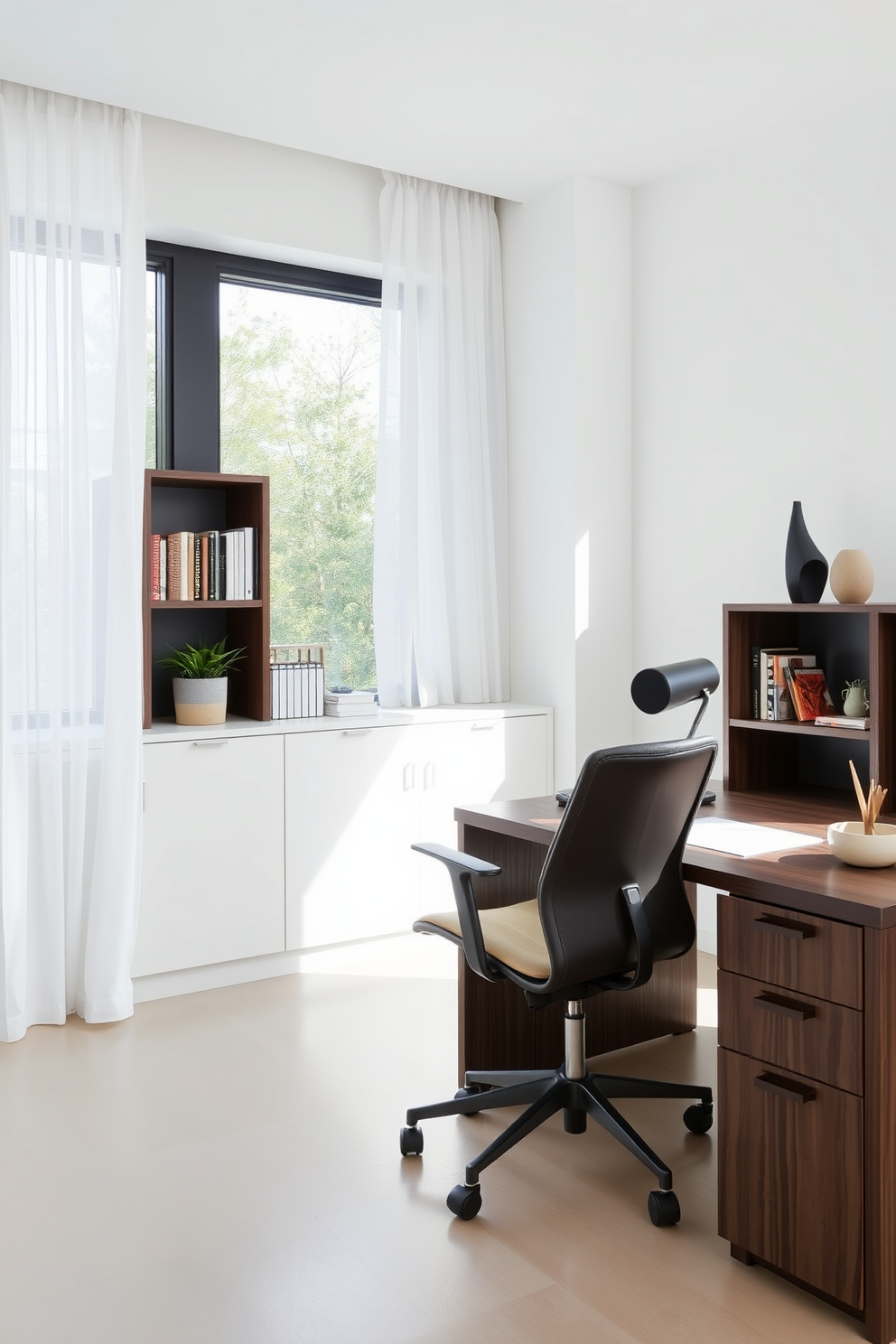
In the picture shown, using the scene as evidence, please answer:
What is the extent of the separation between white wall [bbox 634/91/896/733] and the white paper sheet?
1.14 metres

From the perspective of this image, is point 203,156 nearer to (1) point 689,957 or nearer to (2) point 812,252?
(2) point 812,252

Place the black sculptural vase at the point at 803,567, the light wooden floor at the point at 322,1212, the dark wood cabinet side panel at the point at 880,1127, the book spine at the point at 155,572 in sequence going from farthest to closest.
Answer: the book spine at the point at 155,572, the black sculptural vase at the point at 803,567, the light wooden floor at the point at 322,1212, the dark wood cabinet side panel at the point at 880,1127

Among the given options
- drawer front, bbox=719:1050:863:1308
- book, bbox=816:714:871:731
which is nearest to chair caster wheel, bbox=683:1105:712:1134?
drawer front, bbox=719:1050:863:1308

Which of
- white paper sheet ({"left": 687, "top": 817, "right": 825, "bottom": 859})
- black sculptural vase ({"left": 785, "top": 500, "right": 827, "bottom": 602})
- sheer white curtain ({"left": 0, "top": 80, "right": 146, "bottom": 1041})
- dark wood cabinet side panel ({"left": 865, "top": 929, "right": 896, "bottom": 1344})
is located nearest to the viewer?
dark wood cabinet side panel ({"left": 865, "top": 929, "right": 896, "bottom": 1344})

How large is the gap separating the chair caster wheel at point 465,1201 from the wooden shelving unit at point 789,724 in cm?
146

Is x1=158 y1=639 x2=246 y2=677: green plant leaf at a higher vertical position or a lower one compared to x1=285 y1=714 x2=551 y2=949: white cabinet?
higher

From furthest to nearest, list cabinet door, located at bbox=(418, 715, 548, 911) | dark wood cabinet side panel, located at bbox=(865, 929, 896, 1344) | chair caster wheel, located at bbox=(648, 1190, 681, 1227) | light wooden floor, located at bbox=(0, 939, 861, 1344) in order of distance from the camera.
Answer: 1. cabinet door, located at bbox=(418, 715, 548, 911)
2. chair caster wheel, located at bbox=(648, 1190, 681, 1227)
3. light wooden floor, located at bbox=(0, 939, 861, 1344)
4. dark wood cabinet side panel, located at bbox=(865, 929, 896, 1344)

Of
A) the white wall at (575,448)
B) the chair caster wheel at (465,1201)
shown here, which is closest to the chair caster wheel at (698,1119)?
the chair caster wheel at (465,1201)

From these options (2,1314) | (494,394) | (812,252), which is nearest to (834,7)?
(812,252)

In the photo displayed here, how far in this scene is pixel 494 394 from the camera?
454cm

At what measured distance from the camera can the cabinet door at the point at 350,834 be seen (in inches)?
152

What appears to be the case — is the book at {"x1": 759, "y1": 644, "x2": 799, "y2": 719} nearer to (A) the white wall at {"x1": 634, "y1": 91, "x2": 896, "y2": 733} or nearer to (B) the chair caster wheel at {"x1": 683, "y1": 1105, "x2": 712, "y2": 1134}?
(A) the white wall at {"x1": 634, "y1": 91, "x2": 896, "y2": 733}

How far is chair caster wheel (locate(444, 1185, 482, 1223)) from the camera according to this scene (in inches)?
90.1

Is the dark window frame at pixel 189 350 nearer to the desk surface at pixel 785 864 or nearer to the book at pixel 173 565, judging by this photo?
the book at pixel 173 565
